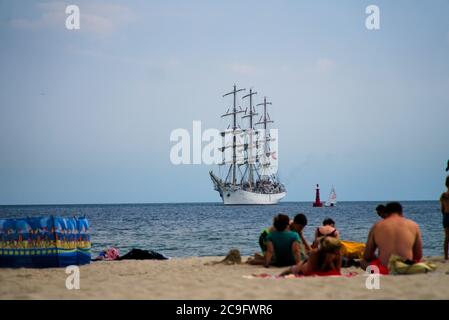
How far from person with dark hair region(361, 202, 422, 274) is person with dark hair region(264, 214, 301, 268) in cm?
196

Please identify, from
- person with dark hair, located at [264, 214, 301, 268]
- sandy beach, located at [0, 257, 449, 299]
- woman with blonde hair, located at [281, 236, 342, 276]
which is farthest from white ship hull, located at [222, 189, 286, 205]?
woman with blonde hair, located at [281, 236, 342, 276]

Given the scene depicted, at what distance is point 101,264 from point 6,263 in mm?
2398

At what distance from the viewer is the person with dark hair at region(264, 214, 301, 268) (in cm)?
1180

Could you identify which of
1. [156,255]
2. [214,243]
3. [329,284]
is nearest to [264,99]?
[214,243]

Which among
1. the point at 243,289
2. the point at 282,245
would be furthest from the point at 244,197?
the point at 243,289

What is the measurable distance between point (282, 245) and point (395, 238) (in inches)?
106

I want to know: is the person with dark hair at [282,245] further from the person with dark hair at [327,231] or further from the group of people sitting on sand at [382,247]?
the group of people sitting on sand at [382,247]

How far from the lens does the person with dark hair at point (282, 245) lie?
11797mm

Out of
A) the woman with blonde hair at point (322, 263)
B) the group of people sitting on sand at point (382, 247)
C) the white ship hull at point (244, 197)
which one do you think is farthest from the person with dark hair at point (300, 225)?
the white ship hull at point (244, 197)

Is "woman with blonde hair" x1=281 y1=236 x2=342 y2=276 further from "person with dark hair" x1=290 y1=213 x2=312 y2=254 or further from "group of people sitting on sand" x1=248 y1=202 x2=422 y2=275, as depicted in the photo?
"person with dark hair" x1=290 y1=213 x2=312 y2=254

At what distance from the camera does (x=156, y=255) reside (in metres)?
18.0

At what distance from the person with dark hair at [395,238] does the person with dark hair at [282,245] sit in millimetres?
1965

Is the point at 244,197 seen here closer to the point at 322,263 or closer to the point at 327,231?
the point at 327,231
